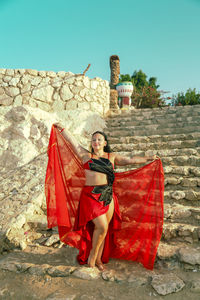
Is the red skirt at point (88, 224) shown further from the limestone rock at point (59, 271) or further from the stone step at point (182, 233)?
the stone step at point (182, 233)

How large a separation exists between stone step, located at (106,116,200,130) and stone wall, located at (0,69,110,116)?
31.5 inches

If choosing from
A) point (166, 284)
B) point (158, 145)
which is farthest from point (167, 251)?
point (158, 145)

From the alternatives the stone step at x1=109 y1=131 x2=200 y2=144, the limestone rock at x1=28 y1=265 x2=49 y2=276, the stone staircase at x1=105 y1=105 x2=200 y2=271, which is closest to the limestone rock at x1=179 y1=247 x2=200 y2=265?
the stone staircase at x1=105 y1=105 x2=200 y2=271

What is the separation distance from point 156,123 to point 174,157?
2.39 m

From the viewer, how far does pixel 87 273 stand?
2158 mm

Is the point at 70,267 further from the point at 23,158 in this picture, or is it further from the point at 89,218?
the point at 23,158

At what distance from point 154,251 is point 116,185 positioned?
2.59 feet

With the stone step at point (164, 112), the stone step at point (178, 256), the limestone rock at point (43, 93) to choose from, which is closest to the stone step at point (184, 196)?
the stone step at point (178, 256)

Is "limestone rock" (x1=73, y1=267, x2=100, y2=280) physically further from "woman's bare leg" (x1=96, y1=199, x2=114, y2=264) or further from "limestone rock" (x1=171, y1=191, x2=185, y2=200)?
"limestone rock" (x1=171, y1=191, x2=185, y2=200)

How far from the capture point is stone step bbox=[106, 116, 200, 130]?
19.2ft

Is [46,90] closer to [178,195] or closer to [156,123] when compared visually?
[156,123]

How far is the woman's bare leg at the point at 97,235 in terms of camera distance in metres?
2.17

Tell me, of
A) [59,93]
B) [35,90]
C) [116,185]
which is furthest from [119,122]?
[116,185]

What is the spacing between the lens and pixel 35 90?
610 cm
